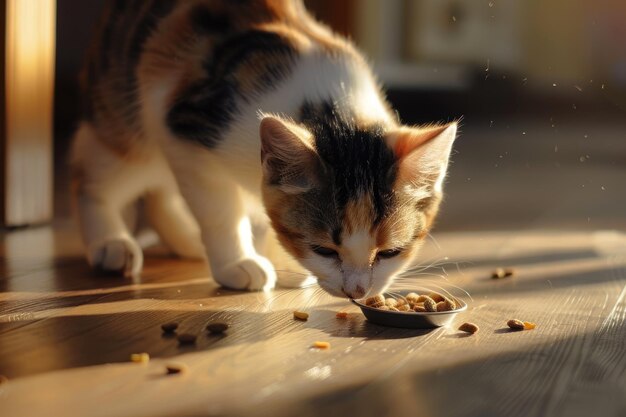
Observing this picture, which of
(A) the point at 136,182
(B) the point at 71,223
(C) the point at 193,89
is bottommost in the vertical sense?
(B) the point at 71,223

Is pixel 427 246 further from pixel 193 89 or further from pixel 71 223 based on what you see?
pixel 71 223

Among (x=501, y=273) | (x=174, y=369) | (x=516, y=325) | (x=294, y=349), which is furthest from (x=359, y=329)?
(x=501, y=273)

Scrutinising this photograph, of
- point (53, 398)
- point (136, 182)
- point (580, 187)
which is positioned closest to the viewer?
point (53, 398)

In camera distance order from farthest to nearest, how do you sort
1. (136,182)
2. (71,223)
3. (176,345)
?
(71,223)
(136,182)
(176,345)

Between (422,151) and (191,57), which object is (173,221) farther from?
(422,151)

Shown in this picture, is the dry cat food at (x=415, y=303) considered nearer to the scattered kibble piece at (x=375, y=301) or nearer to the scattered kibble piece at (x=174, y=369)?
the scattered kibble piece at (x=375, y=301)

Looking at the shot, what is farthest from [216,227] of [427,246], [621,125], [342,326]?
[621,125]

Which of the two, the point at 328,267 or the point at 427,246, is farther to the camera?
the point at 427,246

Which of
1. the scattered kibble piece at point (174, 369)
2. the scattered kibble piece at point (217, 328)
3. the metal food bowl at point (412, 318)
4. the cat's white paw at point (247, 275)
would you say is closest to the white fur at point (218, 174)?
the cat's white paw at point (247, 275)
